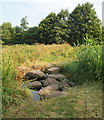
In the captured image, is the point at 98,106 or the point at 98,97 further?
the point at 98,97

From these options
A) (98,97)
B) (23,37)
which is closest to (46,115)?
(98,97)

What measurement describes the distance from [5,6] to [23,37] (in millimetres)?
14072

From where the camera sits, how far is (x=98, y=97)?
240 centimetres

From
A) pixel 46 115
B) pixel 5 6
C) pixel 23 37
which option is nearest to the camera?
pixel 46 115

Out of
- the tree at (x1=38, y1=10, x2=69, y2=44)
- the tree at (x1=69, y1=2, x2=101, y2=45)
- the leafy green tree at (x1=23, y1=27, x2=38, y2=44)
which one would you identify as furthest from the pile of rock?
the leafy green tree at (x1=23, y1=27, x2=38, y2=44)

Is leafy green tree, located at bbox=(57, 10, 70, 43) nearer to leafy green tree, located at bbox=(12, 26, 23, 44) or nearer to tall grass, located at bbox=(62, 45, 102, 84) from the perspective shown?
leafy green tree, located at bbox=(12, 26, 23, 44)

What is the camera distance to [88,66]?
320 centimetres

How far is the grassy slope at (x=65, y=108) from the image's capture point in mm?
1917

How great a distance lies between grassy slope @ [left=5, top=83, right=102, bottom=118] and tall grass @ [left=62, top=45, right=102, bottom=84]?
0.61 meters

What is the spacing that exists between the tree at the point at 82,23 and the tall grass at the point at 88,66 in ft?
40.6

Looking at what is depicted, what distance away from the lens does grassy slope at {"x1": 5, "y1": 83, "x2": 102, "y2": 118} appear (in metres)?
1.92

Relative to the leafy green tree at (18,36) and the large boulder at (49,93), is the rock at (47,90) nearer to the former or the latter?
the large boulder at (49,93)

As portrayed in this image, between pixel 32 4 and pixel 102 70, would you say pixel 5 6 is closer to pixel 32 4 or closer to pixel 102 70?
pixel 32 4

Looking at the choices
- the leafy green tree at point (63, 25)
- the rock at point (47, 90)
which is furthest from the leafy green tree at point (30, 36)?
the rock at point (47, 90)
